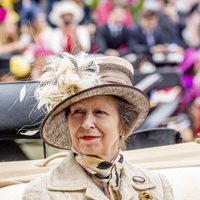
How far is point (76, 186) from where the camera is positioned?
4039 mm

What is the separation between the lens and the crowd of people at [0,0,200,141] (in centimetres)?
1110

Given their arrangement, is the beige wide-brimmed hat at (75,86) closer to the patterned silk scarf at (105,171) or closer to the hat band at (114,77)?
the hat band at (114,77)

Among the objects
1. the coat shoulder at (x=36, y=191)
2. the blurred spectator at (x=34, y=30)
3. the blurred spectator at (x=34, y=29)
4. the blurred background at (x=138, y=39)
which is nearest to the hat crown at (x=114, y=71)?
the coat shoulder at (x=36, y=191)

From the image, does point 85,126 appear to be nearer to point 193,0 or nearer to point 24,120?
point 24,120

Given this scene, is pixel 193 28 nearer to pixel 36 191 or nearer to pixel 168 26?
pixel 168 26

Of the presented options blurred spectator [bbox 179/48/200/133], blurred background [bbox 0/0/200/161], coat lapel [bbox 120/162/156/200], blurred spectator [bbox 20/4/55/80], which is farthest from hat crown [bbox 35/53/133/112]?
blurred spectator [bbox 20/4/55/80]

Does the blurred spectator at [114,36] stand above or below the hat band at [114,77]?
below

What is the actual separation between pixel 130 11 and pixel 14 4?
171 centimetres

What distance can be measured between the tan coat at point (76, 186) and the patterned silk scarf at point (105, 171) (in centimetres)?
3

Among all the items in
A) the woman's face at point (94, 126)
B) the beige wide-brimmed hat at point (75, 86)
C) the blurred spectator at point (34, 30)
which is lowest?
the blurred spectator at point (34, 30)

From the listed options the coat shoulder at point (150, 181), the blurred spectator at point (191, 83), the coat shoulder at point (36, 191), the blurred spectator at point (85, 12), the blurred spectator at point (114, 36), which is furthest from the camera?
the blurred spectator at point (85, 12)

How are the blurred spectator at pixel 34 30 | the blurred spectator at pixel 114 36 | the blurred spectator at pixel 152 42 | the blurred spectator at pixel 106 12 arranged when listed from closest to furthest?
the blurred spectator at pixel 34 30
the blurred spectator at pixel 152 42
the blurred spectator at pixel 114 36
the blurred spectator at pixel 106 12

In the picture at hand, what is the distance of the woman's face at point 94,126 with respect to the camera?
3.99m

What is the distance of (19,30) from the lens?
12516 millimetres
